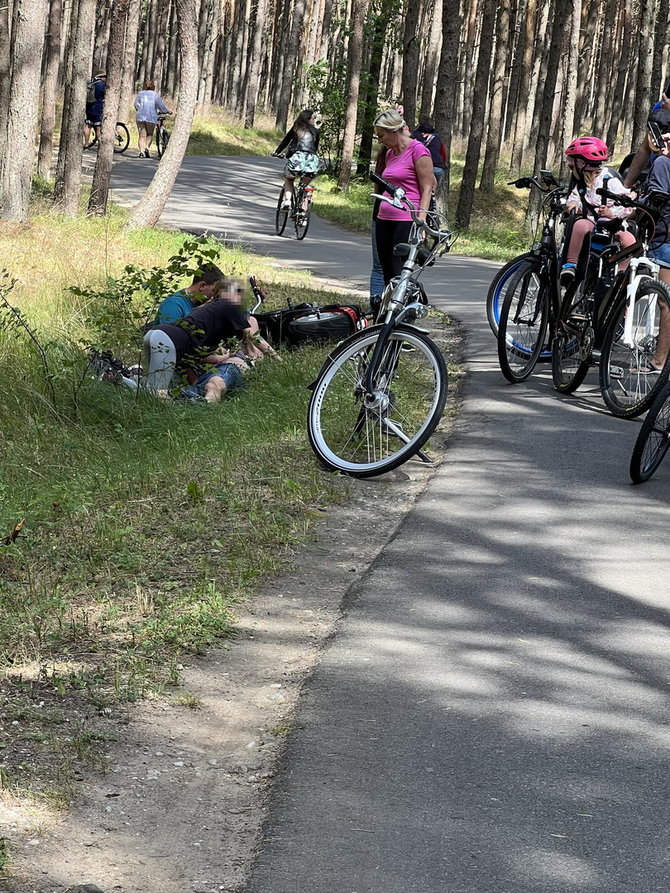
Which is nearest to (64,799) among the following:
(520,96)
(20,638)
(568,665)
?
(20,638)

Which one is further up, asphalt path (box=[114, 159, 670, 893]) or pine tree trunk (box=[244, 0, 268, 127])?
pine tree trunk (box=[244, 0, 268, 127])

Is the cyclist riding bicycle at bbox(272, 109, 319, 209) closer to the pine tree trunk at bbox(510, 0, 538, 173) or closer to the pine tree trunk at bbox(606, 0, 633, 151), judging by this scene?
the pine tree trunk at bbox(510, 0, 538, 173)

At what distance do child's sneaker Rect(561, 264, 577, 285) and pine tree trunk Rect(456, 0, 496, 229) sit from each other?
→ 1710 cm

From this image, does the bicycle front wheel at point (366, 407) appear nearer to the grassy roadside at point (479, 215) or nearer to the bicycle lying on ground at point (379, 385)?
the bicycle lying on ground at point (379, 385)

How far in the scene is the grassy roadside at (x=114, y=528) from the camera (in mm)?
3773

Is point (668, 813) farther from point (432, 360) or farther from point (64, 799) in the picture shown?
point (432, 360)

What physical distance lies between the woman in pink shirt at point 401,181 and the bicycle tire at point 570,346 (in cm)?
152

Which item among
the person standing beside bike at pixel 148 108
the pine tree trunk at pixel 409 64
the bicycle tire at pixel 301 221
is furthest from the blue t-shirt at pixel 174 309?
the person standing beside bike at pixel 148 108

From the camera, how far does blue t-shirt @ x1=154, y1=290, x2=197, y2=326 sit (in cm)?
979

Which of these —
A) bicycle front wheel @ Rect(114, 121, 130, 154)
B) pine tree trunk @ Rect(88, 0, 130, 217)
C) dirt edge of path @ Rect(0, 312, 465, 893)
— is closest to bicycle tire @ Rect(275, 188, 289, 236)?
pine tree trunk @ Rect(88, 0, 130, 217)

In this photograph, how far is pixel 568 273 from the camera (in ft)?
27.7

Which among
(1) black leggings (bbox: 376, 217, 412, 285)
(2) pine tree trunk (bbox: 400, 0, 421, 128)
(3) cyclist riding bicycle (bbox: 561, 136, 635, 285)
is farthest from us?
→ (2) pine tree trunk (bbox: 400, 0, 421, 128)

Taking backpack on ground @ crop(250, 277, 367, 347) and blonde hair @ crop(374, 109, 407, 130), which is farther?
backpack on ground @ crop(250, 277, 367, 347)

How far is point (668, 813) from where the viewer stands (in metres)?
3.22
